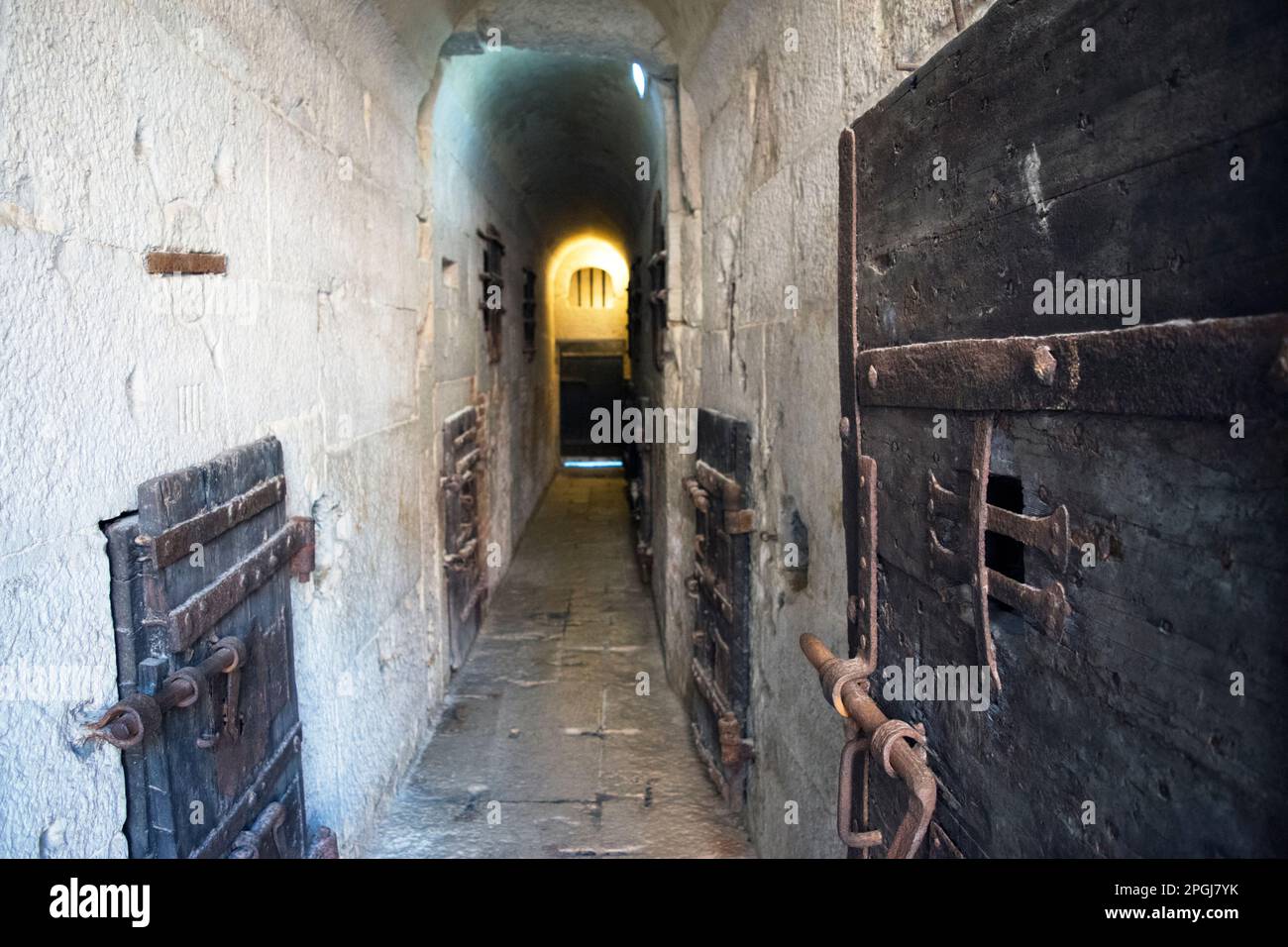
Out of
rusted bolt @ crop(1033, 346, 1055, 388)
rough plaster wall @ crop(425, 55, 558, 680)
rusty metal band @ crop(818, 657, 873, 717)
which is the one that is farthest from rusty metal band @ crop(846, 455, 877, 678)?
rough plaster wall @ crop(425, 55, 558, 680)

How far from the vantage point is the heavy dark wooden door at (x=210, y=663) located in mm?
1479

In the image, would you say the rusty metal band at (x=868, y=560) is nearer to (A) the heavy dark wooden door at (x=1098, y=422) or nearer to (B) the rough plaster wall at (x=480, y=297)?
(A) the heavy dark wooden door at (x=1098, y=422)

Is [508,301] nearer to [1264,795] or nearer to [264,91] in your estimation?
[264,91]

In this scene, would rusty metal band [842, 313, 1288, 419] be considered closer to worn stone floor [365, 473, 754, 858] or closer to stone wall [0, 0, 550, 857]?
stone wall [0, 0, 550, 857]

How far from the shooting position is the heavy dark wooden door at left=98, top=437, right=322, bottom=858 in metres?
1.48

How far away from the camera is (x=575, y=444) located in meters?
14.8

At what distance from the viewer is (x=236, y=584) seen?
1842mm

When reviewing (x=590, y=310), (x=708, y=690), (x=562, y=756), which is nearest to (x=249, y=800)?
(x=708, y=690)

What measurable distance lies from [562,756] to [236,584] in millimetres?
2233

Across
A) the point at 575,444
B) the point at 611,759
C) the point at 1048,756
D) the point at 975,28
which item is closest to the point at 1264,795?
the point at 1048,756

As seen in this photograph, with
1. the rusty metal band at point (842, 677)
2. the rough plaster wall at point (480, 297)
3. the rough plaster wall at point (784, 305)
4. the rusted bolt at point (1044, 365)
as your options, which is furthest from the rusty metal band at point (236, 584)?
the rough plaster wall at point (480, 297)

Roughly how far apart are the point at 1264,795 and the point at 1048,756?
322mm

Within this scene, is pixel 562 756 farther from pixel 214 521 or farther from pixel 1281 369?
pixel 1281 369

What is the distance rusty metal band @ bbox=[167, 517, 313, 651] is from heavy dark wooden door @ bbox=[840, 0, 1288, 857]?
125 cm
